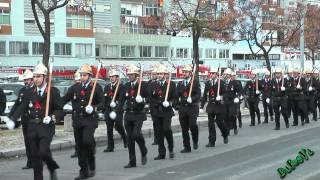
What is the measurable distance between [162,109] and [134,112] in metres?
1.07

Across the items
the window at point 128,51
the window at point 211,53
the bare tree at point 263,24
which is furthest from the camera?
the window at point 211,53

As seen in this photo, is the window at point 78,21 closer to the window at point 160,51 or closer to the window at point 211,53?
the window at point 160,51

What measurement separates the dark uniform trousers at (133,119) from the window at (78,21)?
2176 inches

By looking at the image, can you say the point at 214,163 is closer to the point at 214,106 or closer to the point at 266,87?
the point at 214,106

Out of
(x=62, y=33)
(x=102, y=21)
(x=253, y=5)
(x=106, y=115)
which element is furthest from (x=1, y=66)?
(x=106, y=115)

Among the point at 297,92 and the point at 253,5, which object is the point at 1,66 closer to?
the point at 253,5

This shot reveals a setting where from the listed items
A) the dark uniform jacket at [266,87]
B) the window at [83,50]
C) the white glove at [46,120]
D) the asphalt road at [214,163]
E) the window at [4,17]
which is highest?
the window at [4,17]

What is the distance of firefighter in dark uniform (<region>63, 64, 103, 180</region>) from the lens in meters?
10.4

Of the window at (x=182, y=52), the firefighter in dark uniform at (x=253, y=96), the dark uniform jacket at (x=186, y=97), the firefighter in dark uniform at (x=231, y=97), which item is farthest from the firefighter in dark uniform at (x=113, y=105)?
the window at (x=182, y=52)

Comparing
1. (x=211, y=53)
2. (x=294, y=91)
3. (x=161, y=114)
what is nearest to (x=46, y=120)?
(x=161, y=114)

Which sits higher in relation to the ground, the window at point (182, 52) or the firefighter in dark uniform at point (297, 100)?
the window at point (182, 52)

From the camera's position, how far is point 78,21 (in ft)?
220

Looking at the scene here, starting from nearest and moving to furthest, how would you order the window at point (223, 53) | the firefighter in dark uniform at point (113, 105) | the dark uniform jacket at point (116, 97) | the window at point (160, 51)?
the dark uniform jacket at point (116, 97) → the firefighter in dark uniform at point (113, 105) → the window at point (160, 51) → the window at point (223, 53)

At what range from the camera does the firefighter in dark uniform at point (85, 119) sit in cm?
1035
